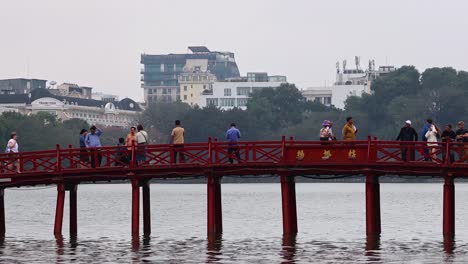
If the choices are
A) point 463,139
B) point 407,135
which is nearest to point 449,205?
point 463,139

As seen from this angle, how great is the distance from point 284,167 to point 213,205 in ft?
11.4

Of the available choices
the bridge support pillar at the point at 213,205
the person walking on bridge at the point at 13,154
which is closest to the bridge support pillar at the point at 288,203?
the bridge support pillar at the point at 213,205

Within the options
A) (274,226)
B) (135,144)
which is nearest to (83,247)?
(135,144)

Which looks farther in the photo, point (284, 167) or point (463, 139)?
point (284, 167)

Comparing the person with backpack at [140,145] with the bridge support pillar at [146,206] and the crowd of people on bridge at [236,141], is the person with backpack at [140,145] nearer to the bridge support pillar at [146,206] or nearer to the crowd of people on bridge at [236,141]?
the crowd of people on bridge at [236,141]

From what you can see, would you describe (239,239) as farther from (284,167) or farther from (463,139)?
(463,139)

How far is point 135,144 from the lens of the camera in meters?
62.3

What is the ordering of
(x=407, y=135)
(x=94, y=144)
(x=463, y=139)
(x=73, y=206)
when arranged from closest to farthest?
(x=463, y=139) < (x=407, y=135) < (x=94, y=144) < (x=73, y=206)

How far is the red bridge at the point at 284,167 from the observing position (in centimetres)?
5972

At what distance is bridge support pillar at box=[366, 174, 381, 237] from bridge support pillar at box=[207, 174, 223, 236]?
229 inches

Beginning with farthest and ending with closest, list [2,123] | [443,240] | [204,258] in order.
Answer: [2,123] → [443,240] → [204,258]

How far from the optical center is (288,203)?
61.9m

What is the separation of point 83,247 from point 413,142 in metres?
12.6

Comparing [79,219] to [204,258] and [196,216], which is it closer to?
[196,216]
